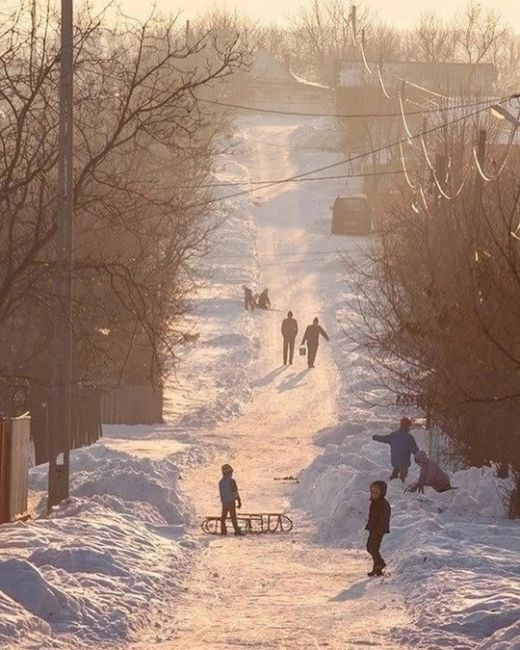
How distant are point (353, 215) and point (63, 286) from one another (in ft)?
204

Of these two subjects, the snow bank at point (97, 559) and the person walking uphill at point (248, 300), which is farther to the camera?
the person walking uphill at point (248, 300)

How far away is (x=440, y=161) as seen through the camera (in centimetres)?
3981

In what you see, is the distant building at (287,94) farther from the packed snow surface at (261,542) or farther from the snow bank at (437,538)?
the snow bank at (437,538)

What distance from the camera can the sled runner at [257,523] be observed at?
25.2m

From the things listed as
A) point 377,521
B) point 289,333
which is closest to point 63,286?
point 377,521

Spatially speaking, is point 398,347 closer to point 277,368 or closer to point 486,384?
point 486,384

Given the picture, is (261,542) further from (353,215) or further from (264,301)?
(353,215)

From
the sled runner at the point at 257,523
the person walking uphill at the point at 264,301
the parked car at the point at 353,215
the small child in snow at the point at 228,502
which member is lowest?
the sled runner at the point at 257,523

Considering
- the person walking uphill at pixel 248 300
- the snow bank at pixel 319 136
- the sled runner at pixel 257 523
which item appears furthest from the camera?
the snow bank at pixel 319 136

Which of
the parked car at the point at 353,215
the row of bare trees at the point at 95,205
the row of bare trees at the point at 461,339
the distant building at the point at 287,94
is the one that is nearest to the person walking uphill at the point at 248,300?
the row of bare trees at the point at 95,205

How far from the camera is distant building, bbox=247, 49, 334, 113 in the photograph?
147000 mm

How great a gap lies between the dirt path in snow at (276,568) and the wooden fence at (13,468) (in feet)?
9.94

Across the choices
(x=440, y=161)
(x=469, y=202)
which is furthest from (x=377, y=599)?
(x=440, y=161)

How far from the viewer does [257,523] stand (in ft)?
88.1
